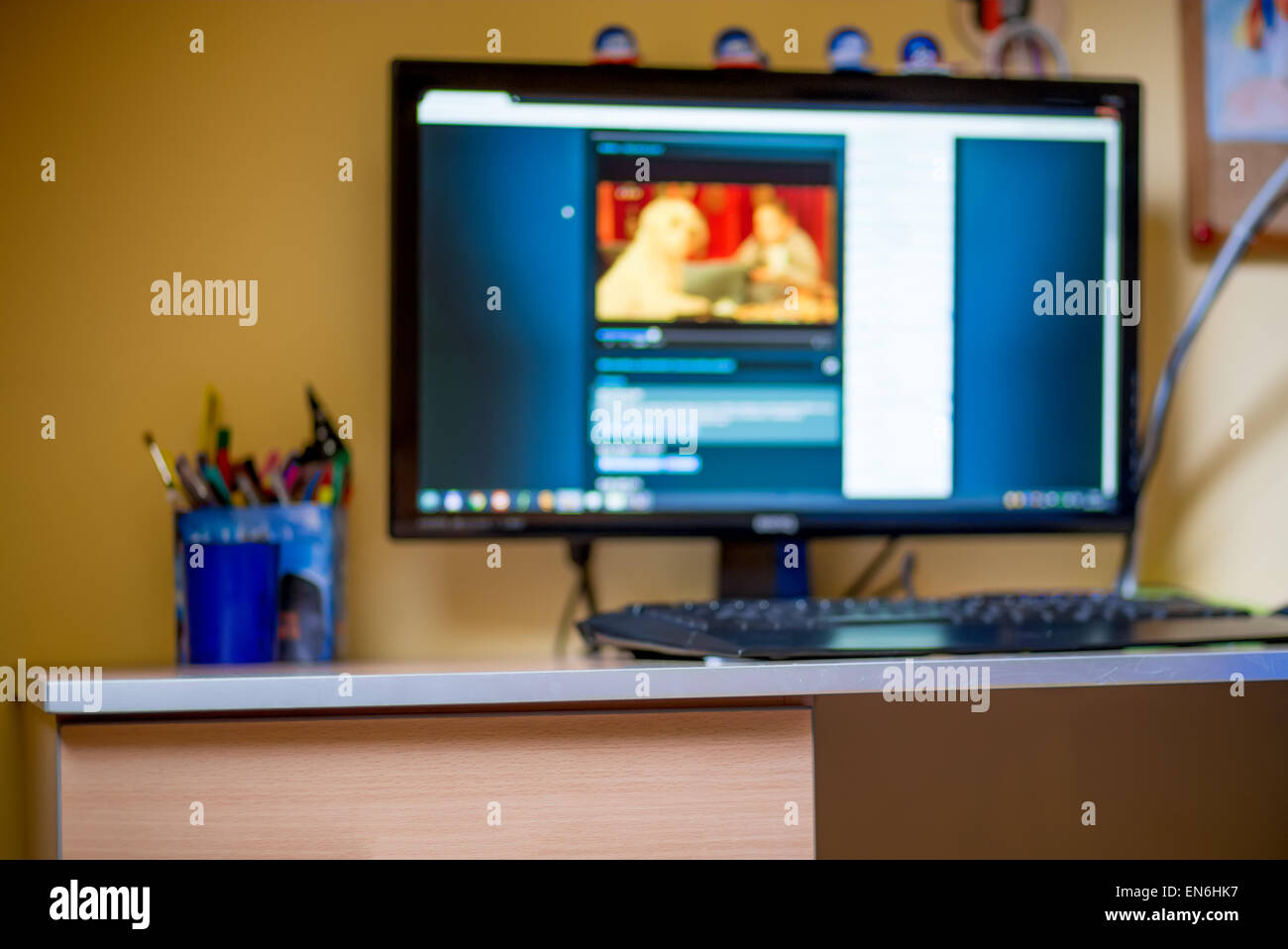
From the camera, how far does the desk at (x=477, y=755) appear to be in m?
0.63

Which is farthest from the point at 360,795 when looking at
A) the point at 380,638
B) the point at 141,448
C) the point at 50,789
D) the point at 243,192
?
the point at 243,192

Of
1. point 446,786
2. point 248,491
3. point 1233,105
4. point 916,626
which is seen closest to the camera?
point 446,786

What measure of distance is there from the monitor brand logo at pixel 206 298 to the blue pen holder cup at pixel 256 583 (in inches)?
9.4

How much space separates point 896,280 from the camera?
945mm

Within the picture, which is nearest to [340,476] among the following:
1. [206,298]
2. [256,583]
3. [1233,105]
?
[256,583]

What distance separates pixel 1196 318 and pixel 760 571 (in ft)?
1.64

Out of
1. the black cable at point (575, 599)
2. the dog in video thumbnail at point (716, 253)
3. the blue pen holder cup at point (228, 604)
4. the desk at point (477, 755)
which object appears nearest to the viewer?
the desk at point (477, 755)

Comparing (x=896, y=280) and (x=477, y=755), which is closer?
(x=477, y=755)

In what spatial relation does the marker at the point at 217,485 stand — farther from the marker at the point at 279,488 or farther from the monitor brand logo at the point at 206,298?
the monitor brand logo at the point at 206,298

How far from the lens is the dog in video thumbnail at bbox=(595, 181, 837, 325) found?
0.92m

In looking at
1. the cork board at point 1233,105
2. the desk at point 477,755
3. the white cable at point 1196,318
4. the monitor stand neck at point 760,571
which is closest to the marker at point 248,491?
the desk at point 477,755

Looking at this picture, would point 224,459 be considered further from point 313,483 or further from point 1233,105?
point 1233,105

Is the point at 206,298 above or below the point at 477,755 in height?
above
